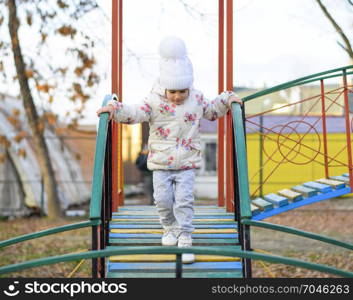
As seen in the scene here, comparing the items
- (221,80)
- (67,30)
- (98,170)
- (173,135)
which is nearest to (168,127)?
(173,135)

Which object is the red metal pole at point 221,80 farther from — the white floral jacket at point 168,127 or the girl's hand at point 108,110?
the girl's hand at point 108,110

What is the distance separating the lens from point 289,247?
9.73m

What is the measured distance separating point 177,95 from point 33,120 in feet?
29.5

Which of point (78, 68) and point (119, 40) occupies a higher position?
point (78, 68)

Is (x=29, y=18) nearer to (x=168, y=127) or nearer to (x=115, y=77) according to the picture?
(x=115, y=77)

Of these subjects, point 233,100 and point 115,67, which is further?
point 115,67

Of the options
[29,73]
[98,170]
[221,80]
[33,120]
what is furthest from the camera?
[33,120]

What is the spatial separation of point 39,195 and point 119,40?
9.09 meters

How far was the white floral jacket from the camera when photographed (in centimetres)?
354

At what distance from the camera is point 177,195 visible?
11.6 ft

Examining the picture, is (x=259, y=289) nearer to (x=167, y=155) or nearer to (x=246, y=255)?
(x=246, y=255)

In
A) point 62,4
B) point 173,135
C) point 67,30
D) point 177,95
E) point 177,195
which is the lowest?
point 177,195

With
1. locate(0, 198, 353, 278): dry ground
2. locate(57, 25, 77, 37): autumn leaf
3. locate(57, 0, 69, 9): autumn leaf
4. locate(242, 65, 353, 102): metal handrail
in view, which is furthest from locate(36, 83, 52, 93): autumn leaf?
locate(242, 65, 353, 102): metal handrail

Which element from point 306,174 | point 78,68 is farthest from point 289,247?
point 306,174
